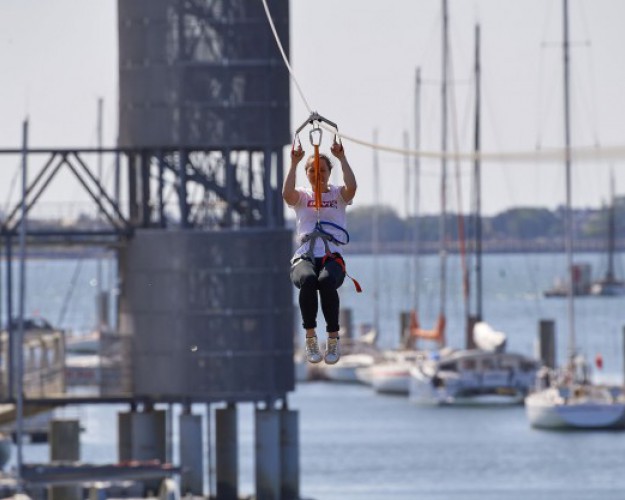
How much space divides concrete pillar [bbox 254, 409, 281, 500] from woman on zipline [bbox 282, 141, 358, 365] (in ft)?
124

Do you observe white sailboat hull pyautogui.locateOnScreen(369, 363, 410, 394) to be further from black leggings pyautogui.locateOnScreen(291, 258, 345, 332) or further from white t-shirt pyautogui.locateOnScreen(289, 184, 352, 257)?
white t-shirt pyautogui.locateOnScreen(289, 184, 352, 257)

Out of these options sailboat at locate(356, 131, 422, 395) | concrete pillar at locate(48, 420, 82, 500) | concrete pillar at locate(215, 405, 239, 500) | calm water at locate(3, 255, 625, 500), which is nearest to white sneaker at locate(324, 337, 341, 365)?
concrete pillar at locate(48, 420, 82, 500)

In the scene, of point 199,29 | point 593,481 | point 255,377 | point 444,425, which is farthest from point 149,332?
point 444,425

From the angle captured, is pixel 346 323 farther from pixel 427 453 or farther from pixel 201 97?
pixel 201 97

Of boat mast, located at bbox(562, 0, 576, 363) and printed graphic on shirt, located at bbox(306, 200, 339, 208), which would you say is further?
boat mast, located at bbox(562, 0, 576, 363)

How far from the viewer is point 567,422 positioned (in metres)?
104

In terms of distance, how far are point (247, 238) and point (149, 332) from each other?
350 cm

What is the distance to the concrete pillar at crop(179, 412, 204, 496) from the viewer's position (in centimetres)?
6203

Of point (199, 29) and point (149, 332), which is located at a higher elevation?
point (199, 29)

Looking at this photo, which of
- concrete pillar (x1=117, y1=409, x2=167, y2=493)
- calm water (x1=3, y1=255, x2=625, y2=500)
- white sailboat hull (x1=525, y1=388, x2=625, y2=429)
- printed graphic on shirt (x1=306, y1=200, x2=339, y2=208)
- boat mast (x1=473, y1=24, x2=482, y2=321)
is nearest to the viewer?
printed graphic on shirt (x1=306, y1=200, x2=339, y2=208)

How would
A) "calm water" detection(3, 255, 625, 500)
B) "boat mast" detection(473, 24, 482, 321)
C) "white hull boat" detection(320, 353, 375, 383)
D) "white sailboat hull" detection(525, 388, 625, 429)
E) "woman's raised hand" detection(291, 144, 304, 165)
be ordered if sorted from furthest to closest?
1. "white hull boat" detection(320, 353, 375, 383)
2. "boat mast" detection(473, 24, 482, 321)
3. "white sailboat hull" detection(525, 388, 625, 429)
4. "calm water" detection(3, 255, 625, 500)
5. "woman's raised hand" detection(291, 144, 304, 165)

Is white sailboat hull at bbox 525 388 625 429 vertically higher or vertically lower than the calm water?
higher

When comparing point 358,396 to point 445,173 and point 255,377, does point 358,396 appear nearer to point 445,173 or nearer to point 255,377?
point 445,173

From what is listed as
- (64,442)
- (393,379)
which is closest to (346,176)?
(64,442)
